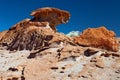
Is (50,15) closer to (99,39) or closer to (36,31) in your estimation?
(36,31)

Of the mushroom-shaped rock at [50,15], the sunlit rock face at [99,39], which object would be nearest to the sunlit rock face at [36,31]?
the mushroom-shaped rock at [50,15]

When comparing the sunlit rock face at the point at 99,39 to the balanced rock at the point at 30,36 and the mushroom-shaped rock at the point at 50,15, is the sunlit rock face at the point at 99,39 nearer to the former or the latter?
the balanced rock at the point at 30,36

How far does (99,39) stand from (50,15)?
8742 millimetres

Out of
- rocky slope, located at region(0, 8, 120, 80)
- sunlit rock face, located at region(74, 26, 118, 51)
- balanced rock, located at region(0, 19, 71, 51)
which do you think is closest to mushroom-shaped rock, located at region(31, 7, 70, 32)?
rocky slope, located at region(0, 8, 120, 80)

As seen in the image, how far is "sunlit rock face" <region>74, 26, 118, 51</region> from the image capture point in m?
26.3

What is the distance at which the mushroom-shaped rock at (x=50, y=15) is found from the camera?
33625 mm

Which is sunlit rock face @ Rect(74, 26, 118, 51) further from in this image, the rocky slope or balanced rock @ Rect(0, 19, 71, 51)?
balanced rock @ Rect(0, 19, 71, 51)

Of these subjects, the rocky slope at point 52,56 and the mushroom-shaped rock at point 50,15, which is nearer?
the rocky slope at point 52,56

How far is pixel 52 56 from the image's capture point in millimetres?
24984

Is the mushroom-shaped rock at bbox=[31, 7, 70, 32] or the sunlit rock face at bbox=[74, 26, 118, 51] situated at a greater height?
the mushroom-shaped rock at bbox=[31, 7, 70, 32]

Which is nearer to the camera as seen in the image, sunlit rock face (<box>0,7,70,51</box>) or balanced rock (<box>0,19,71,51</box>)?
balanced rock (<box>0,19,71,51</box>)

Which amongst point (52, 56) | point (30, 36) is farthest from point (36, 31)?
point (52, 56)

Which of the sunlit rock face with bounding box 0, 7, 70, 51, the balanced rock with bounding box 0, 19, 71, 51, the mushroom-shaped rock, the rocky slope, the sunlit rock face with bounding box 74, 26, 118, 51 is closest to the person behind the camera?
the rocky slope

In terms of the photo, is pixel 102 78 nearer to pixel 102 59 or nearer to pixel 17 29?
pixel 102 59
